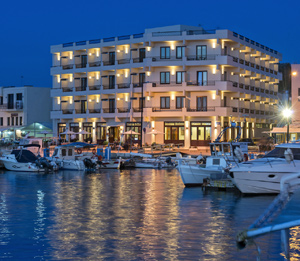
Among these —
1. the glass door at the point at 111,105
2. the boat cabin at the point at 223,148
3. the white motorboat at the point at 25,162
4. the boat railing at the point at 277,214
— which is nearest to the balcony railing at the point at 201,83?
the glass door at the point at 111,105

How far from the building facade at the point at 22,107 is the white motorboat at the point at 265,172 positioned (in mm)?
76325

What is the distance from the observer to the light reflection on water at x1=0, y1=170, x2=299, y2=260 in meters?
18.0

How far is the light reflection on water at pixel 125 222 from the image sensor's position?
711 inches

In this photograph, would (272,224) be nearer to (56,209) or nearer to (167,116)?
(56,209)

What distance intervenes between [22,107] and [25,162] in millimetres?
53897

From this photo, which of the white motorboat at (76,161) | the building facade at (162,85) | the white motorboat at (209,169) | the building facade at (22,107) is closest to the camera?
the white motorboat at (209,169)

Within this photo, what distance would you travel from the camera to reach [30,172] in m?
51.3

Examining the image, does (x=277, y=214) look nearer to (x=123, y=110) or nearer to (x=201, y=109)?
(x=201, y=109)

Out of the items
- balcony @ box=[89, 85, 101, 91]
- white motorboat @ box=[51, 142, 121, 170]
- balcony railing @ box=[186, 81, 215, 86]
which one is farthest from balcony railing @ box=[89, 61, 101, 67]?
white motorboat @ box=[51, 142, 121, 170]

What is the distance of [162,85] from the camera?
82.5m

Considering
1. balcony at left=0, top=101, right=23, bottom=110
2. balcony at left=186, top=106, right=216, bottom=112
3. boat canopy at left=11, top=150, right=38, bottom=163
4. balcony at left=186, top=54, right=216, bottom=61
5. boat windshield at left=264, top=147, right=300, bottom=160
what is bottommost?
boat canopy at left=11, top=150, right=38, bottom=163

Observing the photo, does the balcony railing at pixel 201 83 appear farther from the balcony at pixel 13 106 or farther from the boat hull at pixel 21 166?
the balcony at pixel 13 106

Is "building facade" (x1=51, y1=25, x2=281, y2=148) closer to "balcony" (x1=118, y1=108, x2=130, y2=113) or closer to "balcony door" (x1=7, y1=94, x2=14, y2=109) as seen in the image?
"balcony" (x1=118, y1=108, x2=130, y2=113)

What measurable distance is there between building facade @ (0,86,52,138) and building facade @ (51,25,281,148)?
409 inches
